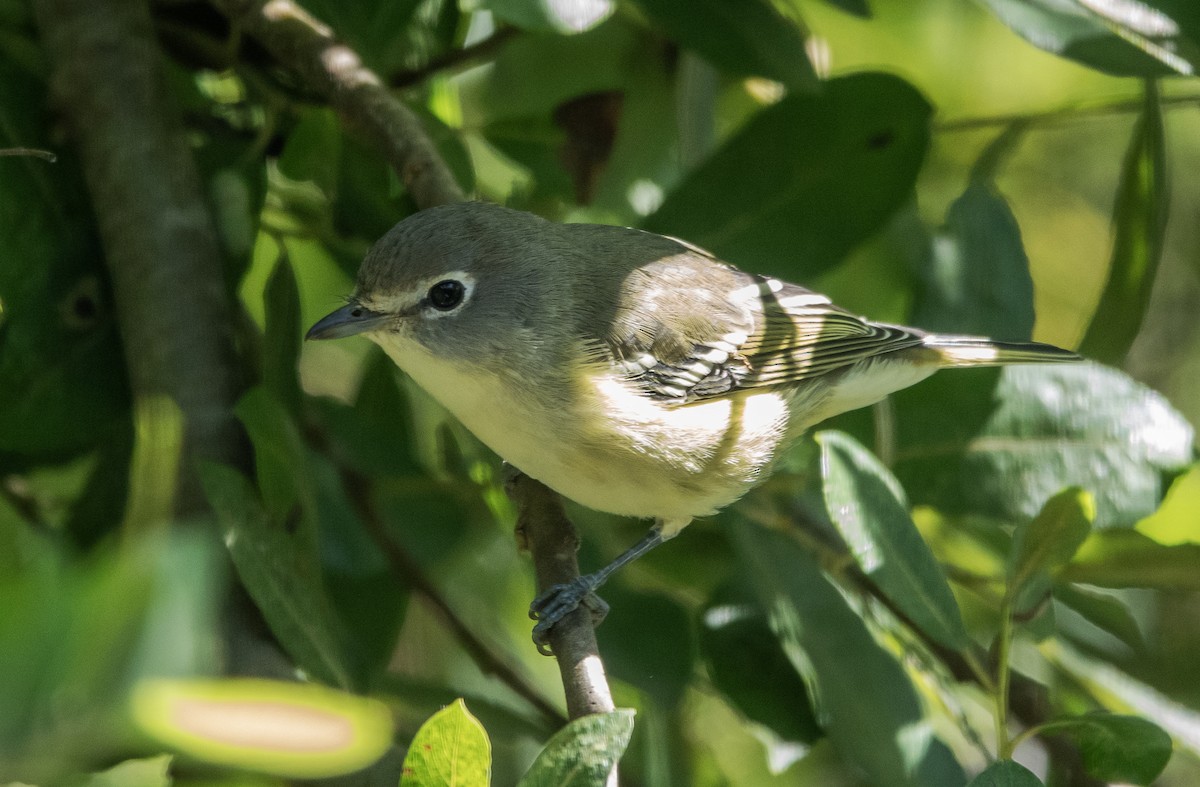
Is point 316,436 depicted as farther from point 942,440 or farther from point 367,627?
point 942,440

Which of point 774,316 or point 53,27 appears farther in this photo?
point 774,316

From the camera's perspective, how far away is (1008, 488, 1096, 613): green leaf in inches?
74.9

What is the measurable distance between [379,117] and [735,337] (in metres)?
0.99

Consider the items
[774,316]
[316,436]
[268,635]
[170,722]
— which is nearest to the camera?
[170,722]

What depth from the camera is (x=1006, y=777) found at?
1.57 metres

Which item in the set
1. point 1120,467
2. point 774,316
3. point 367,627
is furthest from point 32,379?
point 1120,467

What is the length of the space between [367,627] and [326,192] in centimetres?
94

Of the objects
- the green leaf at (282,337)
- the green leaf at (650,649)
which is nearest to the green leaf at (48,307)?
the green leaf at (282,337)

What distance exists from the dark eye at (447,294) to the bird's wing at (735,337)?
0.35m

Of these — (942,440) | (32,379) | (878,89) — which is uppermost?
(878,89)

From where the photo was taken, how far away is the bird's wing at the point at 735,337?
2537 millimetres

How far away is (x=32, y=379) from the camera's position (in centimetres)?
217

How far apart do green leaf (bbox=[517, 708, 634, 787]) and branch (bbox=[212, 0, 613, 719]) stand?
35.2 inches

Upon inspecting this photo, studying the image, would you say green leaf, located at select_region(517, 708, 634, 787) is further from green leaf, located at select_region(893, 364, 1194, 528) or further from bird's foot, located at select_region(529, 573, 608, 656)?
green leaf, located at select_region(893, 364, 1194, 528)
